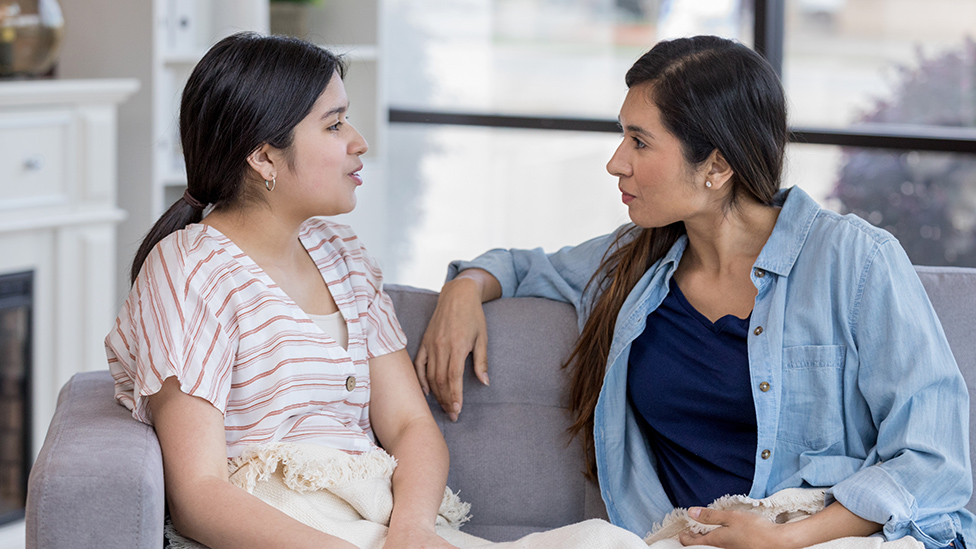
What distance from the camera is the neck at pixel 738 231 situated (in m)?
1.50

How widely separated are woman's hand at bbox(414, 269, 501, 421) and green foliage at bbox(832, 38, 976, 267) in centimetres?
209

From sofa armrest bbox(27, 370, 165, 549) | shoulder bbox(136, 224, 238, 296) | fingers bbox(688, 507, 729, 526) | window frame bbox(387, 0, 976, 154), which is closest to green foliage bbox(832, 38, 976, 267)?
window frame bbox(387, 0, 976, 154)

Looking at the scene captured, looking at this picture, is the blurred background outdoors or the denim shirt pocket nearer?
the denim shirt pocket

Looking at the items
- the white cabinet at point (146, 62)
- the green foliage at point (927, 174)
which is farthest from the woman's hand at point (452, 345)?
the green foliage at point (927, 174)

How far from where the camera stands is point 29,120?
230 cm

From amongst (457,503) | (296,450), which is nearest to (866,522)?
(457,503)

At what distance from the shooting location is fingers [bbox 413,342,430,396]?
1.62m

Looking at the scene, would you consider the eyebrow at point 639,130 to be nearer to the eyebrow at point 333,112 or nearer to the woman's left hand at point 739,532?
the eyebrow at point 333,112

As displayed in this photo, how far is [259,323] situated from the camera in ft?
4.46

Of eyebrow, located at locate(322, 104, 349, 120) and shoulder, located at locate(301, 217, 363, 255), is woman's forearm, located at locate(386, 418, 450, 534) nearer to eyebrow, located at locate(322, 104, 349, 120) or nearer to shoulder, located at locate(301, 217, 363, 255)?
shoulder, located at locate(301, 217, 363, 255)

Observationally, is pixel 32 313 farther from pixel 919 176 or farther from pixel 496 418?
pixel 919 176

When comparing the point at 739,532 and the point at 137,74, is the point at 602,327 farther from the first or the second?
the point at 137,74

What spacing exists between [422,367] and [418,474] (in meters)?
0.23

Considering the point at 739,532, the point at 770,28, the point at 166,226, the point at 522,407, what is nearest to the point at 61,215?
the point at 166,226
